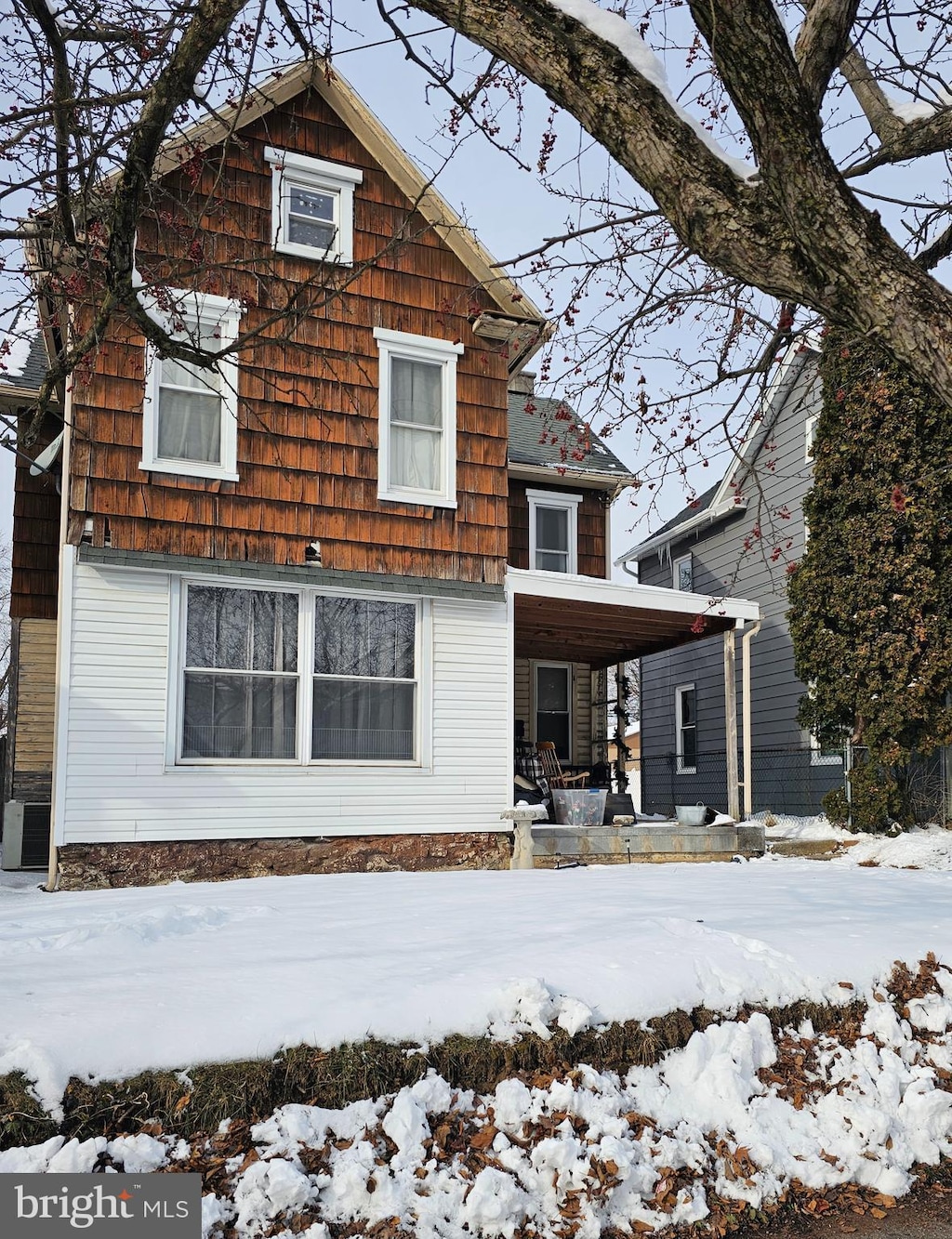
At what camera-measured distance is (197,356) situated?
189 inches

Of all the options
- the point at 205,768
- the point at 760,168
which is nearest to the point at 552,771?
the point at 205,768

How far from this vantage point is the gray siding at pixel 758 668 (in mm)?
16266

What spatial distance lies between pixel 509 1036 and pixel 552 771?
33.1ft

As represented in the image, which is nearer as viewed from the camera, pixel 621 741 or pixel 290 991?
pixel 290 991

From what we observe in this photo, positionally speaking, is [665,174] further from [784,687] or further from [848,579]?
[784,687]

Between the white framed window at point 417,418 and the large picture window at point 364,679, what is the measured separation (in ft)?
4.12

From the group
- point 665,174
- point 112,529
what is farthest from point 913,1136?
point 112,529

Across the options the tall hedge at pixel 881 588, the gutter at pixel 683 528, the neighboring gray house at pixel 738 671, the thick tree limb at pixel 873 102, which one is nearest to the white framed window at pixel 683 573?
the neighboring gray house at pixel 738 671

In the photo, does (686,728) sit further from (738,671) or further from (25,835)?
(25,835)

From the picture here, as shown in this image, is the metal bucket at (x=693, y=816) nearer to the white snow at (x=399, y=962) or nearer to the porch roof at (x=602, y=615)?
the porch roof at (x=602, y=615)

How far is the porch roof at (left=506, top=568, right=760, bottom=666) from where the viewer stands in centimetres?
1138

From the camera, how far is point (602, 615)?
1230cm

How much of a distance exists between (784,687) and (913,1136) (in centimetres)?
1318

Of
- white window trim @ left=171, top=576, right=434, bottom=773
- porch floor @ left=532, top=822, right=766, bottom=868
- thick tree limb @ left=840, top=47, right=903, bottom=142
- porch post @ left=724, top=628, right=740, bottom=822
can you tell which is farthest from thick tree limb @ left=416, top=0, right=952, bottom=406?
porch post @ left=724, top=628, right=740, bottom=822
